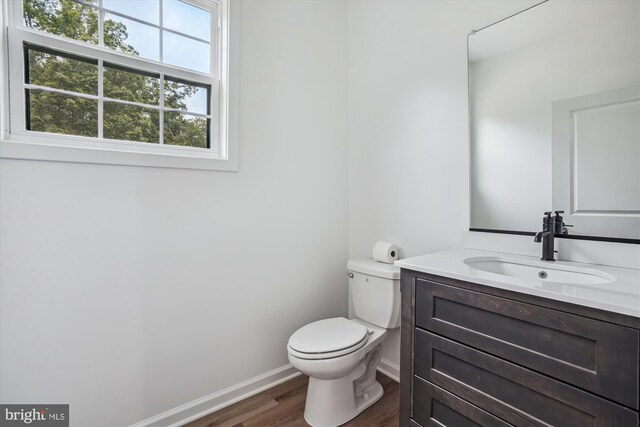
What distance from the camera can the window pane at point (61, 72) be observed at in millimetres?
1296

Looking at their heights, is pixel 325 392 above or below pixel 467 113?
below

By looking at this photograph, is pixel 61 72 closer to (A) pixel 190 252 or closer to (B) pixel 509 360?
(A) pixel 190 252

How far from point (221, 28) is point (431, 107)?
128 centimetres

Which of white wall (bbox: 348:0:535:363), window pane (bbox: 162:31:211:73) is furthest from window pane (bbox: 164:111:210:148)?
white wall (bbox: 348:0:535:363)

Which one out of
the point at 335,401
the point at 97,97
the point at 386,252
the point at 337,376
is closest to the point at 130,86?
the point at 97,97

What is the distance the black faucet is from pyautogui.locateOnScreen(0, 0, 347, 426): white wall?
125cm

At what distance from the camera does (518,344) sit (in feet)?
2.99

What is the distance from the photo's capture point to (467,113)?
157cm

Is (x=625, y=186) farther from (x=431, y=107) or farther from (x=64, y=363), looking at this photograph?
(x=64, y=363)

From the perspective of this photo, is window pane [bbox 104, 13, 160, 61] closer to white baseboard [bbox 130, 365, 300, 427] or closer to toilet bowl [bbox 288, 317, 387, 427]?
toilet bowl [bbox 288, 317, 387, 427]

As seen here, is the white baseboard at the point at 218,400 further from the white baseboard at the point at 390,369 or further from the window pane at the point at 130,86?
the window pane at the point at 130,86

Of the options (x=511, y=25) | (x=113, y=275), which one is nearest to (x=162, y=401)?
(x=113, y=275)

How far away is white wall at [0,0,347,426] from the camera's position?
1.24m

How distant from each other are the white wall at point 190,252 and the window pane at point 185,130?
0.69 ft
